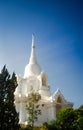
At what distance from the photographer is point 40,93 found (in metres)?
45.9

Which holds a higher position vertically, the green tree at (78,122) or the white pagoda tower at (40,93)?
the white pagoda tower at (40,93)

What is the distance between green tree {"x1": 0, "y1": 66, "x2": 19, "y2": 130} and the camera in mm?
25906

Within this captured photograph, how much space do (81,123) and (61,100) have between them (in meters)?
13.8

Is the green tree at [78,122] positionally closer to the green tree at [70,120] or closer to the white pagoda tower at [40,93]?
the green tree at [70,120]

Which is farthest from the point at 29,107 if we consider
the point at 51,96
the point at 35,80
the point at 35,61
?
the point at 35,61

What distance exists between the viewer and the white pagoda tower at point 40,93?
140 feet

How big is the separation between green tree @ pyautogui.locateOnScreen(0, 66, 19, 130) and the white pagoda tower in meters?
13.7

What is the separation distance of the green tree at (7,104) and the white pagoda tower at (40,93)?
44.9 feet

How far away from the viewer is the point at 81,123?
1254 inches

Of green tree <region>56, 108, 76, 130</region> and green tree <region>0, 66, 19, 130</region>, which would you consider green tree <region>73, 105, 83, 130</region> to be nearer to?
green tree <region>56, 108, 76, 130</region>

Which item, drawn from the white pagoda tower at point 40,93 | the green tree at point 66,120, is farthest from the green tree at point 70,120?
the white pagoda tower at point 40,93

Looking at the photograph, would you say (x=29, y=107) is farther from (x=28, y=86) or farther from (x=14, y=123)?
(x=28, y=86)

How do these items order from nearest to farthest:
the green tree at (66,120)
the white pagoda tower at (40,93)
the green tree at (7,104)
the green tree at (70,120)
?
the green tree at (7,104), the green tree at (70,120), the green tree at (66,120), the white pagoda tower at (40,93)

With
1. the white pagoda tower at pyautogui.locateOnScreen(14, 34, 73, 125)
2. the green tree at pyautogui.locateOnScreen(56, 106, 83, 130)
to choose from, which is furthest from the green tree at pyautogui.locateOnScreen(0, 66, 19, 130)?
the white pagoda tower at pyautogui.locateOnScreen(14, 34, 73, 125)
